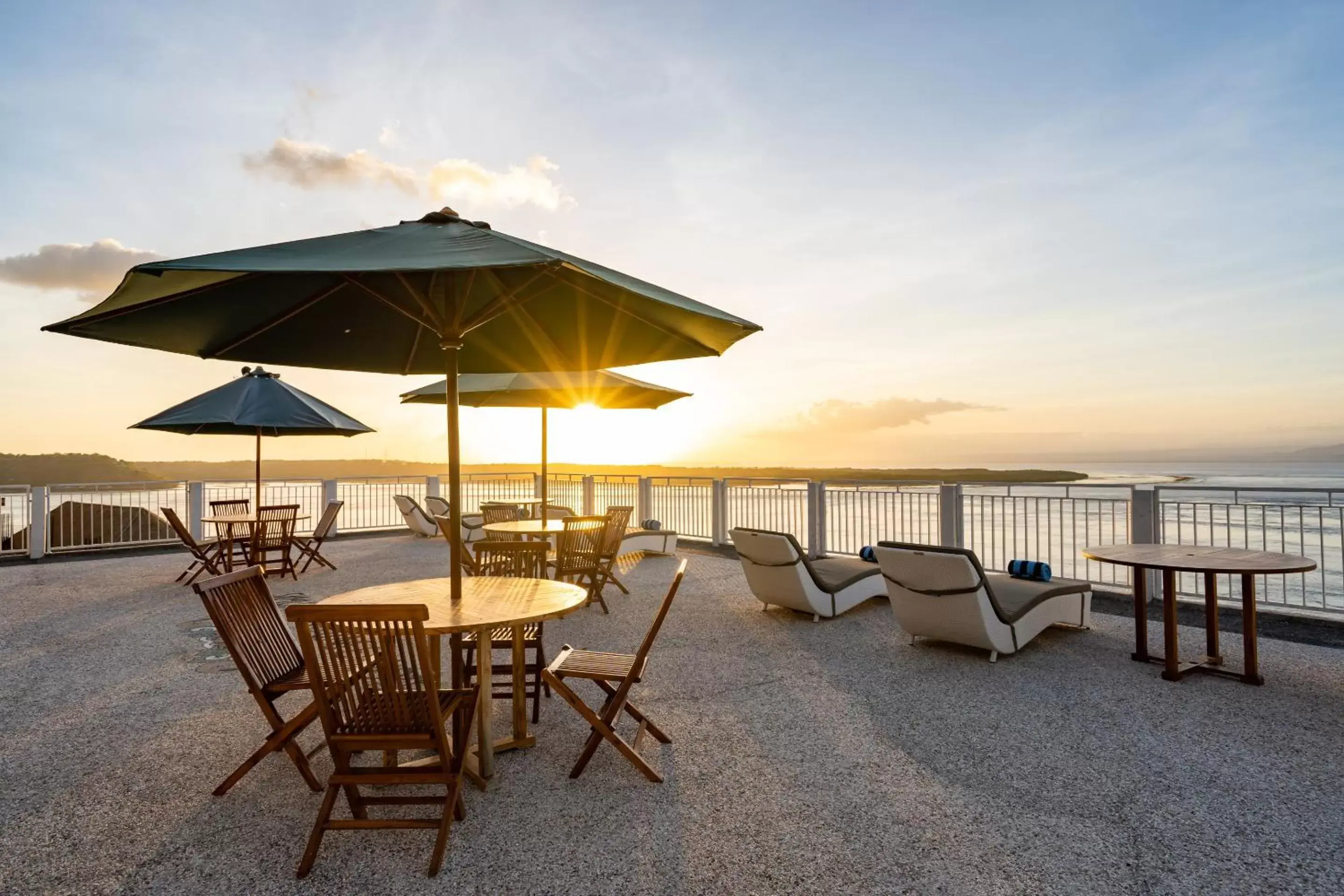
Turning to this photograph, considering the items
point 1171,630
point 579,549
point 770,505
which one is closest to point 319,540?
point 579,549

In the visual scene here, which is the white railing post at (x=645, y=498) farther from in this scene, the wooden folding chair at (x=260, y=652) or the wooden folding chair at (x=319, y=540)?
the wooden folding chair at (x=260, y=652)

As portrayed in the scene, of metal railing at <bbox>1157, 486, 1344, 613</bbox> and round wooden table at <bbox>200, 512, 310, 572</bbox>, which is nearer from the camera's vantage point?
metal railing at <bbox>1157, 486, 1344, 613</bbox>

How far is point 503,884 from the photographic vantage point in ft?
7.52

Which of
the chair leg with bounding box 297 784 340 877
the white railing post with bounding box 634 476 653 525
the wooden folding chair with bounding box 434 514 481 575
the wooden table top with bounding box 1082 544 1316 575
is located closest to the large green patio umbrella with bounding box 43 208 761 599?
the wooden folding chair with bounding box 434 514 481 575

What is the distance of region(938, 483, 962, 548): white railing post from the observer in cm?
788

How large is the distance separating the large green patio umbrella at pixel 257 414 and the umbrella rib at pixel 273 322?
460 centimetres

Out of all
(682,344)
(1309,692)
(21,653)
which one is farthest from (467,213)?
(1309,692)

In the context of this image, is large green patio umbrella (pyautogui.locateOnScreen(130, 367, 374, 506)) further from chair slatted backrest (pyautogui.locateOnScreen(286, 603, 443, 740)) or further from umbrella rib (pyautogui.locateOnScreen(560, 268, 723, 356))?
chair slatted backrest (pyautogui.locateOnScreen(286, 603, 443, 740))

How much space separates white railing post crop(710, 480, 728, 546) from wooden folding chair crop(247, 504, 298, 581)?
6.16 meters

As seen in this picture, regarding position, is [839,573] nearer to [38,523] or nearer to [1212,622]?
[1212,622]

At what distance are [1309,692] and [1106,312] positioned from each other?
28.0 ft

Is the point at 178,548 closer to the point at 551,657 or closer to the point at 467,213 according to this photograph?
the point at 551,657

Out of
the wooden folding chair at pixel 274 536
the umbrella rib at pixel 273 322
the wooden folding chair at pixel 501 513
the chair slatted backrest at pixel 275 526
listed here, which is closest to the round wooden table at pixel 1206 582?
the umbrella rib at pixel 273 322

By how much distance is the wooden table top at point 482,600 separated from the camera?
2.77 m
